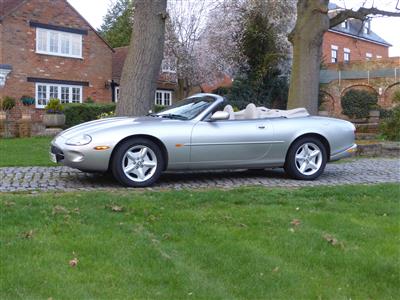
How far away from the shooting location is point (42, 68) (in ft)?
86.1

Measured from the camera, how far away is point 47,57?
26438 millimetres

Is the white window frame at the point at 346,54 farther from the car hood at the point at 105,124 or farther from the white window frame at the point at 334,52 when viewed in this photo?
the car hood at the point at 105,124

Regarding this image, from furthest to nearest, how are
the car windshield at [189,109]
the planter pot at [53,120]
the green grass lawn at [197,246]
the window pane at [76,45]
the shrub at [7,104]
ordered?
the window pane at [76,45] → the shrub at [7,104] → the planter pot at [53,120] → the car windshield at [189,109] → the green grass lawn at [197,246]

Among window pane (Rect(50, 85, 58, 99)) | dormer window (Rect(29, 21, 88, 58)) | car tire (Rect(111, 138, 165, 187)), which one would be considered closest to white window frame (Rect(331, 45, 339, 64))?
dormer window (Rect(29, 21, 88, 58))

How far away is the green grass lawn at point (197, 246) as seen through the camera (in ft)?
11.4

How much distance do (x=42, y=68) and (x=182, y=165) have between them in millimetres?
20876

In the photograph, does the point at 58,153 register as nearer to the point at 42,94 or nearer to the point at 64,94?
the point at 42,94

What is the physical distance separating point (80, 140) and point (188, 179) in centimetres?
182

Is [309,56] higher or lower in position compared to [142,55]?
higher

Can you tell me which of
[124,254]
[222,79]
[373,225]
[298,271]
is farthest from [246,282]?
[222,79]

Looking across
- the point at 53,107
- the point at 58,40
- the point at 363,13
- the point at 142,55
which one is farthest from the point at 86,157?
the point at 58,40

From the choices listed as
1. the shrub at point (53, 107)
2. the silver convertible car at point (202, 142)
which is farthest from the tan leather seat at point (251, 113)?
the shrub at point (53, 107)

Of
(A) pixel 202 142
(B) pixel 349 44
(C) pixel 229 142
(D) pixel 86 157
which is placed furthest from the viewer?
(B) pixel 349 44

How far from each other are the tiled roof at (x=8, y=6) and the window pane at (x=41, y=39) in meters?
1.55
